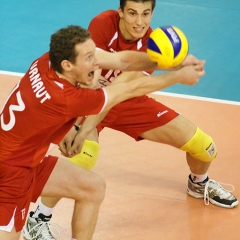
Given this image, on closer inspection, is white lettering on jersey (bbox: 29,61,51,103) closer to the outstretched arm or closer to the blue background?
the outstretched arm

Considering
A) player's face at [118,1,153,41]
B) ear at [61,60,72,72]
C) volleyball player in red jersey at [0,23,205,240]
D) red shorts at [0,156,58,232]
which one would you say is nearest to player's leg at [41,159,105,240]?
volleyball player in red jersey at [0,23,205,240]

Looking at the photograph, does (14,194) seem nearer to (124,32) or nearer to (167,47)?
(167,47)

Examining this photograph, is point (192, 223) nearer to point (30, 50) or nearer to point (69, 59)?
point (69, 59)

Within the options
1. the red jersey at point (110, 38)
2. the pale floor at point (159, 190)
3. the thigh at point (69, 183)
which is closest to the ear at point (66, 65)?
the thigh at point (69, 183)

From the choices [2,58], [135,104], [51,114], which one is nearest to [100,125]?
[135,104]

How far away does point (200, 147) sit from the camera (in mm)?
5734

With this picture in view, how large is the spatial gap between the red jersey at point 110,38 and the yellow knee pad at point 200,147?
94 cm

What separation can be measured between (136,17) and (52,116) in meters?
1.59

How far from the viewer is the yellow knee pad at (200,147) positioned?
5.71 m

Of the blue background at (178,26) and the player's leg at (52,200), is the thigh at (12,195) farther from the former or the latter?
the blue background at (178,26)

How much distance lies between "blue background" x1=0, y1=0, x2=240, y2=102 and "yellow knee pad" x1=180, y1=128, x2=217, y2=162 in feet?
7.96

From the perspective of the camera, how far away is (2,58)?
8.91 metres

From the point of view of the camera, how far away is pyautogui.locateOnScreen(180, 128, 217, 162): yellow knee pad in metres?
5.71

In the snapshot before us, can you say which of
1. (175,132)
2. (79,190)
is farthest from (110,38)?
(79,190)
